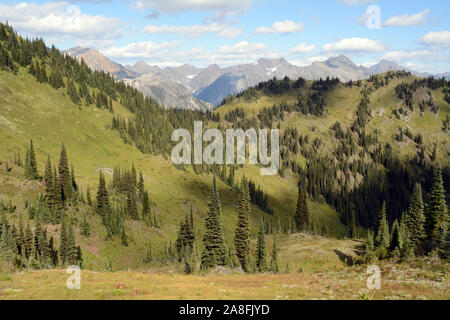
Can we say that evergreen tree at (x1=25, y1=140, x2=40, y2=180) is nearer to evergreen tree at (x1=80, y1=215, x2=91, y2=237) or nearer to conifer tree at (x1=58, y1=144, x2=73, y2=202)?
conifer tree at (x1=58, y1=144, x2=73, y2=202)

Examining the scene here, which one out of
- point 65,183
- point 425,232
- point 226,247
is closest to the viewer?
point 226,247

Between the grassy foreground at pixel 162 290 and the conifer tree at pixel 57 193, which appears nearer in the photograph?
the grassy foreground at pixel 162 290

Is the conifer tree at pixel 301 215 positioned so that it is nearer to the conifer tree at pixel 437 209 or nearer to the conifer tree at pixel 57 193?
the conifer tree at pixel 437 209

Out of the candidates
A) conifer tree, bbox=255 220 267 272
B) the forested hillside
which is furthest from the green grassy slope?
conifer tree, bbox=255 220 267 272

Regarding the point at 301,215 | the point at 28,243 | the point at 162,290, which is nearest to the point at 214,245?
the point at 162,290

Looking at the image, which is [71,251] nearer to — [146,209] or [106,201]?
[106,201]

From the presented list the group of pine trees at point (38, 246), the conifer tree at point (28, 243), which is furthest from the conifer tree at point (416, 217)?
the conifer tree at point (28, 243)

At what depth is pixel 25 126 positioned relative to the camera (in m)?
139
